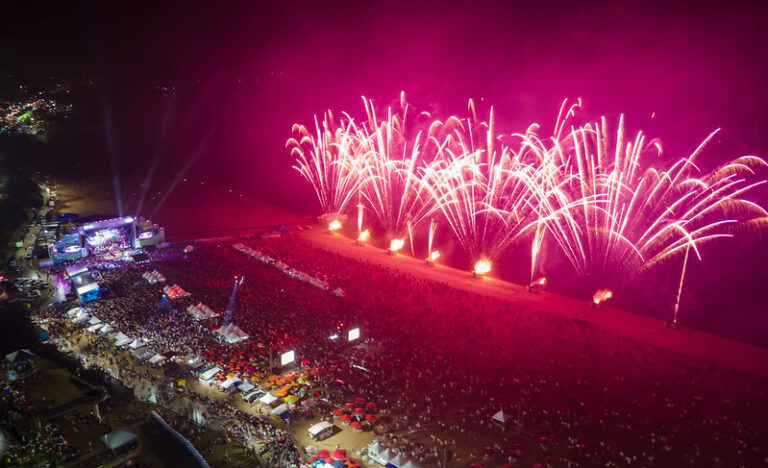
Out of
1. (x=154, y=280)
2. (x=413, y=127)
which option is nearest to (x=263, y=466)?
(x=154, y=280)

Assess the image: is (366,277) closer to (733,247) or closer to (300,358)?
(300,358)

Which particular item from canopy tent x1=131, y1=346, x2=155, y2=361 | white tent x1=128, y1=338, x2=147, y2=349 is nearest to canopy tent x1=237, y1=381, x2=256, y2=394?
canopy tent x1=131, y1=346, x2=155, y2=361

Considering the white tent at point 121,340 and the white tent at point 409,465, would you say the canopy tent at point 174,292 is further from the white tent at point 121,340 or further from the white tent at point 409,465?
the white tent at point 409,465

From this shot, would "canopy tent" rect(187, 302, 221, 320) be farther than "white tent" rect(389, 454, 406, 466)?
Yes

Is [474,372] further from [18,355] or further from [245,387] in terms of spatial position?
[18,355]

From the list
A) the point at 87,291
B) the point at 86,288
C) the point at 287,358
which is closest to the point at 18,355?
the point at 287,358

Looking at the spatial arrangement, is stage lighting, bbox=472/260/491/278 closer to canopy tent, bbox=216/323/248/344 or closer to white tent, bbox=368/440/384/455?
canopy tent, bbox=216/323/248/344
